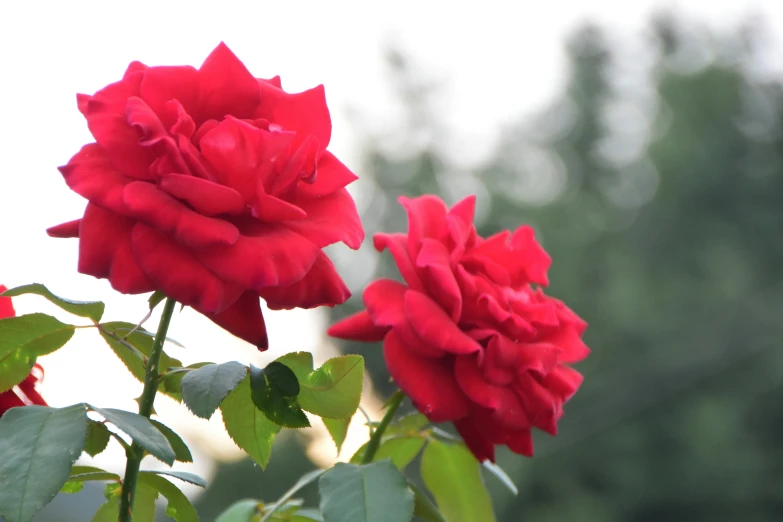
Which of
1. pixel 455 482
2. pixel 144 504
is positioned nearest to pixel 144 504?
pixel 144 504

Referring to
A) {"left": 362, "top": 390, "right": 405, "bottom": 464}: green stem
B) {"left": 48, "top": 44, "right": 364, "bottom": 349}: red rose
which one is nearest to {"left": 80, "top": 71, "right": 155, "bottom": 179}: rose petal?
{"left": 48, "top": 44, "right": 364, "bottom": 349}: red rose

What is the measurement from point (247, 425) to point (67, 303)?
0.10 m

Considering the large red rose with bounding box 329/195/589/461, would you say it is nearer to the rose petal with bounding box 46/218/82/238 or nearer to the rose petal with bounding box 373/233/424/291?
the rose petal with bounding box 373/233/424/291

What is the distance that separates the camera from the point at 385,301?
1.65ft

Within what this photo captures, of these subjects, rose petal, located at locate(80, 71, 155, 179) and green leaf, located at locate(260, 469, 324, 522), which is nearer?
rose petal, located at locate(80, 71, 155, 179)

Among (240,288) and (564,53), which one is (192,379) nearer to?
(240,288)

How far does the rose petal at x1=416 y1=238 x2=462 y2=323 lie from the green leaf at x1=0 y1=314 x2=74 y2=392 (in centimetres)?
20

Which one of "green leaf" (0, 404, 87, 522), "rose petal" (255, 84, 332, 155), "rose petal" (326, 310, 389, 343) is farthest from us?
"rose petal" (326, 310, 389, 343)

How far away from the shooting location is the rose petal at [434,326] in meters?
0.48

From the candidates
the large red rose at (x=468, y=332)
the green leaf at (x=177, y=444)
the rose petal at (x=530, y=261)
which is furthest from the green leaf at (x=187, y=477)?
the rose petal at (x=530, y=261)

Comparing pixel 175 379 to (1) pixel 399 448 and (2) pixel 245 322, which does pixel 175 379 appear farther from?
(1) pixel 399 448

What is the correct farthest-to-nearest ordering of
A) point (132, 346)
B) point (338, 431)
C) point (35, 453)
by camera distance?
1. point (338, 431)
2. point (132, 346)
3. point (35, 453)

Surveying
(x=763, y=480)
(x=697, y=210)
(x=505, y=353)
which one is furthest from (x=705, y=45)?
(x=505, y=353)

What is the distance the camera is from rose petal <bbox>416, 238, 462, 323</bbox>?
506 mm
